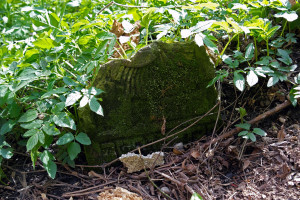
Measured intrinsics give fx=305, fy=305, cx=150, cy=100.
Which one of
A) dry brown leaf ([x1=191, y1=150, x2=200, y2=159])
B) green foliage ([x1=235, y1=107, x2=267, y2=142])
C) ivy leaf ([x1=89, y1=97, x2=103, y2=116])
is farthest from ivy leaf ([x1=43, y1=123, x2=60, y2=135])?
green foliage ([x1=235, y1=107, x2=267, y2=142])

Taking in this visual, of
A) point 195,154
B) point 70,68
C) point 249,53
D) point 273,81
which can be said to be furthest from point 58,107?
point 273,81

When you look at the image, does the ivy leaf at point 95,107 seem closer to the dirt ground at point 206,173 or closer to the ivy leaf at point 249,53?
the dirt ground at point 206,173

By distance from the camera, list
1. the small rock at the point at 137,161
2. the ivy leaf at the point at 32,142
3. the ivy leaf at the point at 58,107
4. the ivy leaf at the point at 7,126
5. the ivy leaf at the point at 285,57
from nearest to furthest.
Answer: the ivy leaf at the point at 32,142 → the ivy leaf at the point at 58,107 → the ivy leaf at the point at 7,126 → the small rock at the point at 137,161 → the ivy leaf at the point at 285,57

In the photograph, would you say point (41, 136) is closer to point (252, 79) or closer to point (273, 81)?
point (252, 79)

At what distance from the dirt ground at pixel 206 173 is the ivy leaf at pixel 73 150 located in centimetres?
25

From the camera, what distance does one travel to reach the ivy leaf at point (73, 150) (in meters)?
1.87

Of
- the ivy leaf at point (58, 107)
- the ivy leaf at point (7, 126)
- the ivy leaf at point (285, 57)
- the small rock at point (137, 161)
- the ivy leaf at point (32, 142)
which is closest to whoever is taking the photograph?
the ivy leaf at point (32, 142)

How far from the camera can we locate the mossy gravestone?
196cm

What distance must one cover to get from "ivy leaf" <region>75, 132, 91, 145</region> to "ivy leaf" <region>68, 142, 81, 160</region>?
36 mm

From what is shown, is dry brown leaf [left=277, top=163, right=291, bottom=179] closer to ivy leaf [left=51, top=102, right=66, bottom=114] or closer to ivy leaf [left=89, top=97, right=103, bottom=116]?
ivy leaf [left=89, top=97, right=103, bottom=116]

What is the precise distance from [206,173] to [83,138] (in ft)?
2.69

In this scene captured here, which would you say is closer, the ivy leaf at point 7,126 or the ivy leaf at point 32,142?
the ivy leaf at point 32,142

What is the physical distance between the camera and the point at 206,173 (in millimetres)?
1972

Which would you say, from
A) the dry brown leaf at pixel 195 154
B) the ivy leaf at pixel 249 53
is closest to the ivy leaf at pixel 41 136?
the dry brown leaf at pixel 195 154
